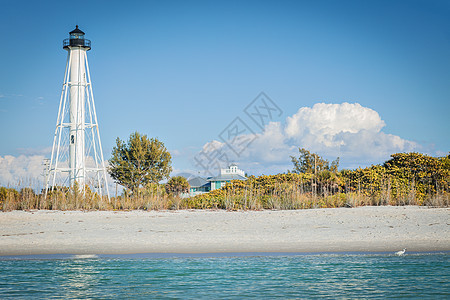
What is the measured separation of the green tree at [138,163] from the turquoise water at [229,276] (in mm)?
33290

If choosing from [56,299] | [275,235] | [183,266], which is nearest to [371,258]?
[275,235]

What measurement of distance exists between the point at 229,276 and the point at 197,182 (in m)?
59.6

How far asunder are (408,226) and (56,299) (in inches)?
412

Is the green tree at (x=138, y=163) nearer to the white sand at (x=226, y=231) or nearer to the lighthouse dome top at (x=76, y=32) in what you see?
the lighthouse dome top at (x=76, y=32)

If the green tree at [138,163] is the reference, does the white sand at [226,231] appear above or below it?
below

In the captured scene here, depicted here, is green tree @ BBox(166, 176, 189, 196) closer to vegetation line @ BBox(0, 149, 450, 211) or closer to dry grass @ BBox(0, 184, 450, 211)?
vegetation line @ BBox(0, 149, 450, 211)

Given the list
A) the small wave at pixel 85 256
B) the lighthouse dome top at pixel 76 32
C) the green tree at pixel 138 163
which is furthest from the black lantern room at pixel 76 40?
the small wave at pixel 85 256

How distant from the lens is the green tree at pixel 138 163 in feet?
145

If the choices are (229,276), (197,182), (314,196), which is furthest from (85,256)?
(197,182)

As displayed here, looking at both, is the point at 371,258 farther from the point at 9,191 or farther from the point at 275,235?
the point at 9,191

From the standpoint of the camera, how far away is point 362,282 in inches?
364

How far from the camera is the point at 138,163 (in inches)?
1742

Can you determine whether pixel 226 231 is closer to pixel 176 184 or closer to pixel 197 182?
pixel 176 184

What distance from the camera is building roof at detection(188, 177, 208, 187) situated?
67800 mm
